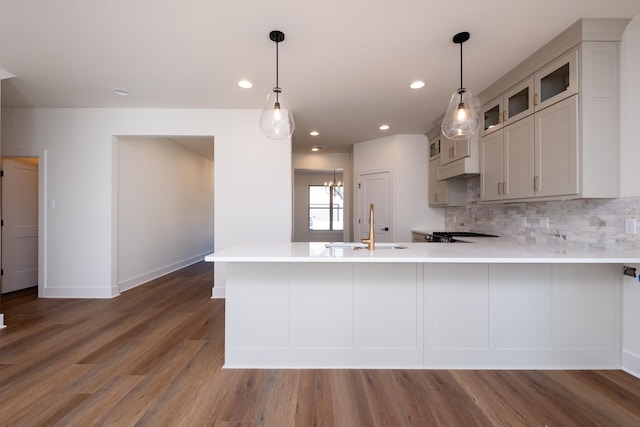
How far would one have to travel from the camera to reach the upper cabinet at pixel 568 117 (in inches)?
78.8

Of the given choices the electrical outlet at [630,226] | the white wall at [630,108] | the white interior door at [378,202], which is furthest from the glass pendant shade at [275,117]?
the white interior door at [378,202]

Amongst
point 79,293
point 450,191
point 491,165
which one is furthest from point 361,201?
point 79,293

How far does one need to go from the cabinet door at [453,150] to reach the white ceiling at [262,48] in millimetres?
569

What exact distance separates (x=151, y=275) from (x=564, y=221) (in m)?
5.58

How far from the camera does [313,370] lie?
2.03m

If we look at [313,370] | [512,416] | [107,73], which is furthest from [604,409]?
[107,73]

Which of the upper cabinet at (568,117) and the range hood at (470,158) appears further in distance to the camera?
the range hood at (470,158)

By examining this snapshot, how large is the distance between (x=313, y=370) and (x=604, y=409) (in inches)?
68.3

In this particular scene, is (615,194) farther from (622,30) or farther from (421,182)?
(421,182)

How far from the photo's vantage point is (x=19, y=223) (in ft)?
13.5

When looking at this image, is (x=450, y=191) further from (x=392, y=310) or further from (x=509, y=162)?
(x=392, y=310)

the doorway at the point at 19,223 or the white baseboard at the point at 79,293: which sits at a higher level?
the doorway at the point at 19,223

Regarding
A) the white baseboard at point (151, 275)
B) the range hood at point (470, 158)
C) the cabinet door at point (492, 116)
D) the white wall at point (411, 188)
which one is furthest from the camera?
the white wall at point (411, 188)

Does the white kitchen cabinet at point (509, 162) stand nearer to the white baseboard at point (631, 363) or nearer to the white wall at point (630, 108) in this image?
the white wall at point (630, 108)
